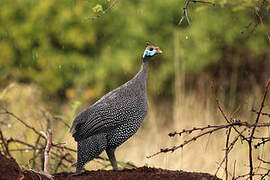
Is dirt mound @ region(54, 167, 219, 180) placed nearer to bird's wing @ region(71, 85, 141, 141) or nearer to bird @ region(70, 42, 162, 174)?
bird @ region(70, 42, 162, 174)

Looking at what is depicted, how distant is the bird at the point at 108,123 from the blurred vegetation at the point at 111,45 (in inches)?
257

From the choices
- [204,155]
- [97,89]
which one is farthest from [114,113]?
[97,89]

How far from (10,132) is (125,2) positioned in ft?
17.2

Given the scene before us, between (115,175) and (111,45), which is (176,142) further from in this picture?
(111,45)

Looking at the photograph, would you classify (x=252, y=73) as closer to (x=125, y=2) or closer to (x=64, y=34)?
(x=125, y=2)

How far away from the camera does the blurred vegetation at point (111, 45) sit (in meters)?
10.1

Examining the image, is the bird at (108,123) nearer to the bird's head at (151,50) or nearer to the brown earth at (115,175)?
the bird's head at (151,50)

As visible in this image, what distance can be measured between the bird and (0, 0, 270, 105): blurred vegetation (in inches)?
257

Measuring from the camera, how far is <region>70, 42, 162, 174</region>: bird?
10.8ft

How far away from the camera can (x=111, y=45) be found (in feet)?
34.7

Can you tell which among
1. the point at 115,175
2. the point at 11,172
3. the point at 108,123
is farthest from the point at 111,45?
the point at 11,172

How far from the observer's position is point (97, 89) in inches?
411

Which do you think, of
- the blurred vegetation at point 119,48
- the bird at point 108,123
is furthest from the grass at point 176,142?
the bird at point 108,123

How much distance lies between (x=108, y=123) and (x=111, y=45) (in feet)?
24.2
